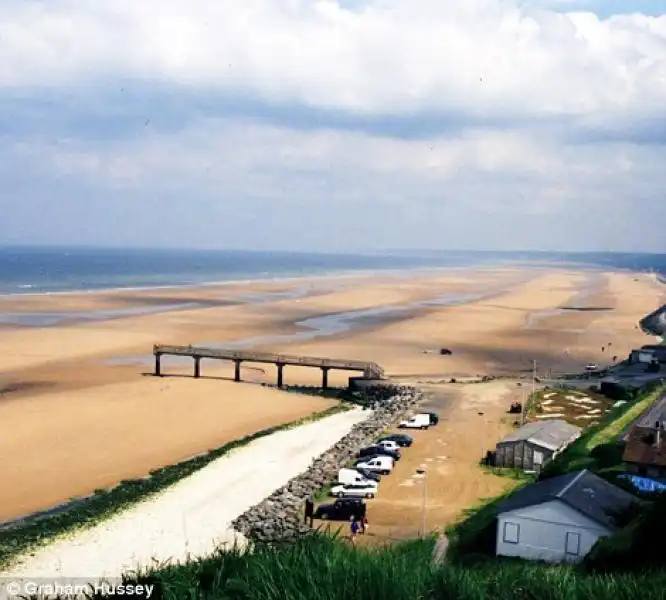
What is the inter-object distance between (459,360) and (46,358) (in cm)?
3018

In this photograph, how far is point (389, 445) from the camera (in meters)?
32.7

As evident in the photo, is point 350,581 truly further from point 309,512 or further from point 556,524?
point 309,512

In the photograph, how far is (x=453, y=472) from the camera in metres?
29.9

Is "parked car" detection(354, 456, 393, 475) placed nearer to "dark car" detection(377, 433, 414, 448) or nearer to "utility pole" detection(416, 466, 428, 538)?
"utility pole" detection(416, 466, 428, 538)

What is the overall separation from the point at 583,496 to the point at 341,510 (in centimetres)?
776

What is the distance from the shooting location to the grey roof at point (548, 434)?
30.8m

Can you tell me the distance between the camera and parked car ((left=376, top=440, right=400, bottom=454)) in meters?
32.3

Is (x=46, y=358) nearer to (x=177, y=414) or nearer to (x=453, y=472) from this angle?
(x=177, y=414)

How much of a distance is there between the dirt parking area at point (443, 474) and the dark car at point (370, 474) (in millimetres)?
251

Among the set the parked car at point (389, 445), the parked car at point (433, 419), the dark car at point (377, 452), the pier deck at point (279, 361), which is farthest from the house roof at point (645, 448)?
the pier deck at point (279, 361)

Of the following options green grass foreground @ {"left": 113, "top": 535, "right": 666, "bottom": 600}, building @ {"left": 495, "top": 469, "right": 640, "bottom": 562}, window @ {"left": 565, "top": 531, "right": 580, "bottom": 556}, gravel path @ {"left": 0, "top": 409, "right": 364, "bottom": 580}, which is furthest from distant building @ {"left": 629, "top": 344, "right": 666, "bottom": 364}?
green grass foreground @ {"left": 113, "top": 535, "right": 666, "bottom": 600}

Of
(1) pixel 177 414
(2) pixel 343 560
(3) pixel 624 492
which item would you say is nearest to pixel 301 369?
(1) pixel 177 414

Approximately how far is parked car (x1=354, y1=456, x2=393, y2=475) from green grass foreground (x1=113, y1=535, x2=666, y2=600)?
18.6 meters

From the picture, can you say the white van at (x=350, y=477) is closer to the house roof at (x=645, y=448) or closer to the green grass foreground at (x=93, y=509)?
the green grass foreground at (x=93, y=509)
